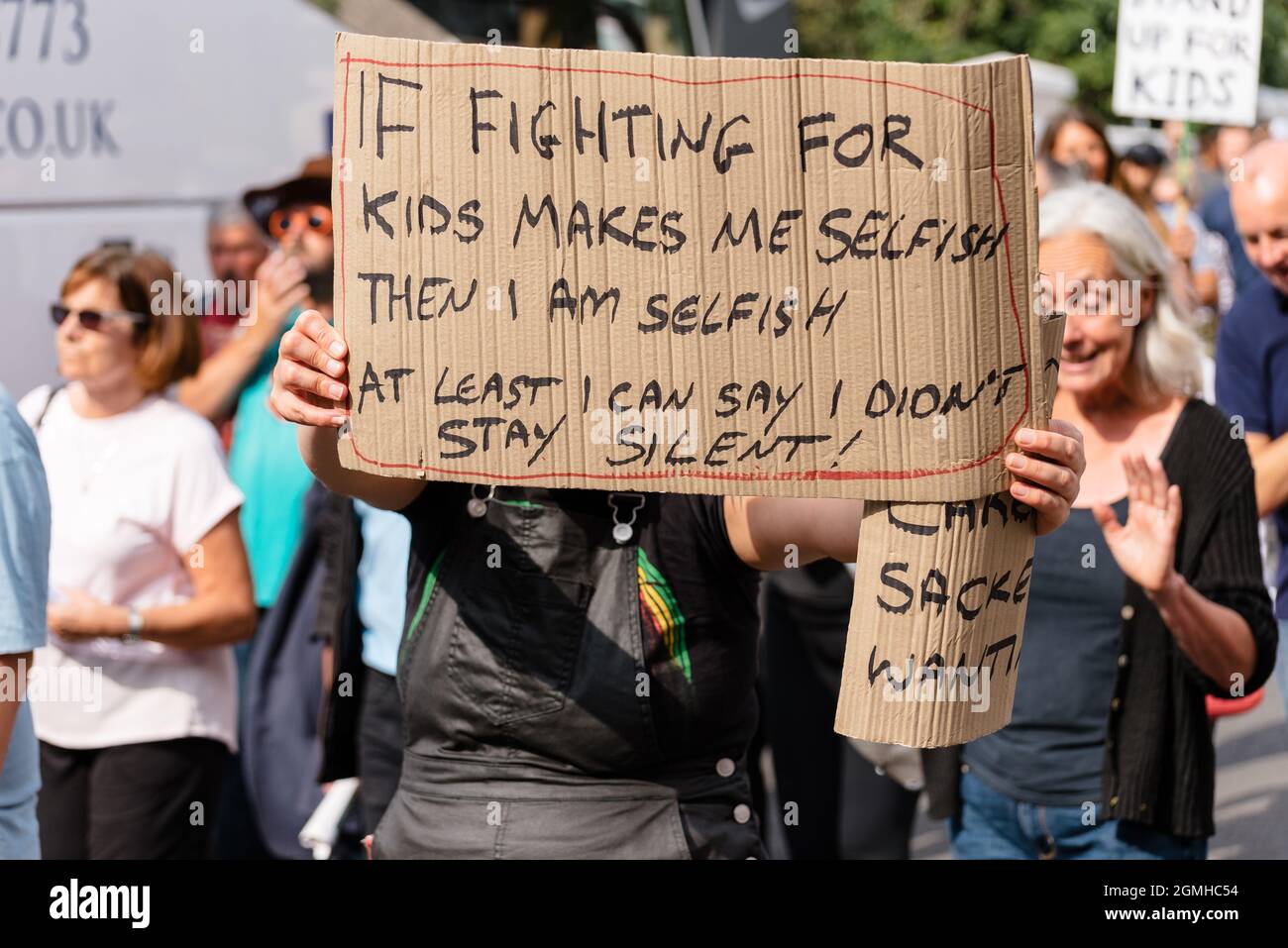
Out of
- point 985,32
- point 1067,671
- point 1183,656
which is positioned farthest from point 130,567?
point 985,32

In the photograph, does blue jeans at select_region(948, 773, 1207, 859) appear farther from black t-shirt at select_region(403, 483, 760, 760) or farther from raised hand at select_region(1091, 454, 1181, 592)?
black t-shirt at select_region(403, 483, 760, 760)

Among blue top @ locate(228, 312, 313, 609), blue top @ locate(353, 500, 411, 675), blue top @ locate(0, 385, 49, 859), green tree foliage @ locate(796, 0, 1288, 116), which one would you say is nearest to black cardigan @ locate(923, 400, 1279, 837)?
blue top @ locate(353, 500, 411, 675)

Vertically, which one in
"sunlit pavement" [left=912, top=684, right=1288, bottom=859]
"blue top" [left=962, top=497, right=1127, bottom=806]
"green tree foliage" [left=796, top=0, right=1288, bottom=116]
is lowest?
"sunlit pavement" [left=912, top=684, right=1288, bottom=859]

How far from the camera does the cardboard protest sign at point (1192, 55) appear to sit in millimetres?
6625

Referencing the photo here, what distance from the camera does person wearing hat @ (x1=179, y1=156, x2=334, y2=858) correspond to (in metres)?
5.28

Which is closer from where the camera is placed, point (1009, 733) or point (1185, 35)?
point (1009, 733)

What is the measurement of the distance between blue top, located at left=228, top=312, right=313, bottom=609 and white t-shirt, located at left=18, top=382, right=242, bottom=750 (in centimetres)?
101

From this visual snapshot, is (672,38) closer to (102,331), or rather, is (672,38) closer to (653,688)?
(102,331)

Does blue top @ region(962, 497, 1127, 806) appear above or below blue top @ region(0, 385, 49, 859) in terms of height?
below

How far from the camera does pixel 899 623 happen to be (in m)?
2.25

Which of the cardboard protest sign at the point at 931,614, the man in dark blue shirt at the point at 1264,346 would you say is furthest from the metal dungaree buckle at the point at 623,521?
the man in dark blue shirt at the point at 1264,346

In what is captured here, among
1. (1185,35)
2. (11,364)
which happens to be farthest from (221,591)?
(1185,35)

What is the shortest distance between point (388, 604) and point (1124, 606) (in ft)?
5.94

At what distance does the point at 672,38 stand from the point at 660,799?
646 centimetres
